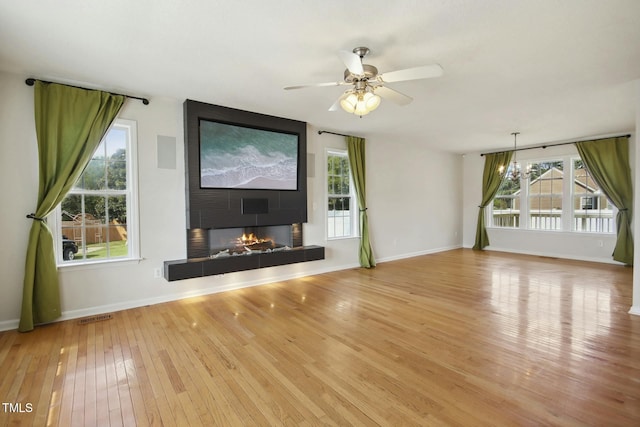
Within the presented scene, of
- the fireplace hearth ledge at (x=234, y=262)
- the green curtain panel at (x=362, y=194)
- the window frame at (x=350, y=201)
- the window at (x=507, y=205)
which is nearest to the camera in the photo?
the fireplace hearth ledge at (x=234, y=262)

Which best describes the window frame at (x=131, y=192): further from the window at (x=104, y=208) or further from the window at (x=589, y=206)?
the window at (x=589, y=206)

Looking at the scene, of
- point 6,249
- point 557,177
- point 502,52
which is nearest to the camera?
point 502,52

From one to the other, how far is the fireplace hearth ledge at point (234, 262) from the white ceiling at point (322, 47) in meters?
2.19

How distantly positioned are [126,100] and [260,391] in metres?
3.74

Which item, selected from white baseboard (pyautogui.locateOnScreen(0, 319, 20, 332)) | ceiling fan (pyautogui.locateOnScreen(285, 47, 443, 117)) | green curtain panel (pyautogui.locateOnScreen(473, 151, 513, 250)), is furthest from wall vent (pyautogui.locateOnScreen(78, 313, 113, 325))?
green curtain panel (pyautogui.locateOnScreen(473, 151, 513, 250))

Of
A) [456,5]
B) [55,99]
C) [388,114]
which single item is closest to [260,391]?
[456,5]

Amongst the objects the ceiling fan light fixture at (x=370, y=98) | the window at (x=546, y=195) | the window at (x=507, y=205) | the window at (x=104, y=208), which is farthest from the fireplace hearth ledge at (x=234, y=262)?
the window at (x=546, y=195)

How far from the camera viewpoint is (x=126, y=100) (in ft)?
12.4

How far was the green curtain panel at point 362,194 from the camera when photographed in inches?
237

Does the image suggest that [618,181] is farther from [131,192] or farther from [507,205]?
[131,192]

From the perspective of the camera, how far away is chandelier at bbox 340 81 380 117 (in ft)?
9.00

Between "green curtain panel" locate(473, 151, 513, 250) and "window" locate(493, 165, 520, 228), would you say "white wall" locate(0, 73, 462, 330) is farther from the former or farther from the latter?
"window" locate(493, 165, 520, 228)

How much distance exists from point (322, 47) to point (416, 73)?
2.87 feet

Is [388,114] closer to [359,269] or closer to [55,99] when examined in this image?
[359,269]
